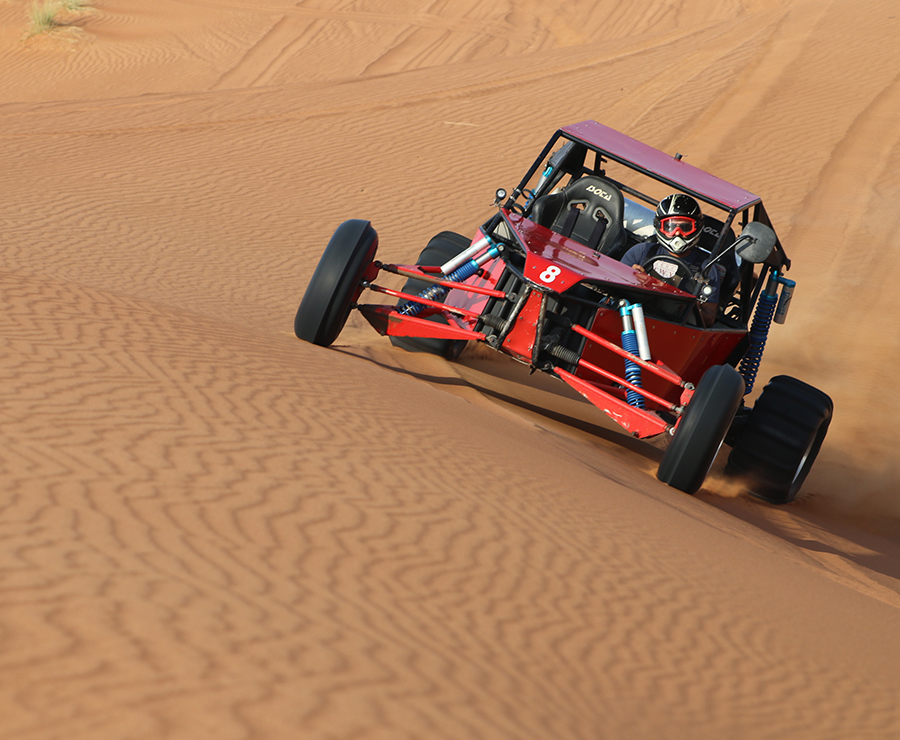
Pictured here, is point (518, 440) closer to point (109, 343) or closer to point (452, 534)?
point (452, 534)

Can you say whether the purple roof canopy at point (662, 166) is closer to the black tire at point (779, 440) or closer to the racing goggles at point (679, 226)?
the racing goggles at point (679, 226)

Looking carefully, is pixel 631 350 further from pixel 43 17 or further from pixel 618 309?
pixel 43 17

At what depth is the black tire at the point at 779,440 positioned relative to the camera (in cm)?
662

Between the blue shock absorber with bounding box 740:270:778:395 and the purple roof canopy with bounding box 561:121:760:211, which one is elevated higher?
the purple roof canopy with bounding box 561:121:760:211

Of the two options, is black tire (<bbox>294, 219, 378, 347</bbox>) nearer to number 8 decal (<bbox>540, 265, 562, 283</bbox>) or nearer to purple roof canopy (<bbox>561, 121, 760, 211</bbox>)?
number 8 decal (<bbox>540, 265, 562, 283</bbox>)

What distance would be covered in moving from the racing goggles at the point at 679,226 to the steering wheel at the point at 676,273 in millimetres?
235

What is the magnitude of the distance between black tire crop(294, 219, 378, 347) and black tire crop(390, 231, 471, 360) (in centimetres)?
118

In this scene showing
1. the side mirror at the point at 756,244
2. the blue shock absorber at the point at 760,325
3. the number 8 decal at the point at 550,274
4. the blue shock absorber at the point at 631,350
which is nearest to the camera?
the number 8 decal at the point at 550,274

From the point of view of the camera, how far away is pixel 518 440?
5500 millimetres

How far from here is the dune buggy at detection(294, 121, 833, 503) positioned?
19.0ft

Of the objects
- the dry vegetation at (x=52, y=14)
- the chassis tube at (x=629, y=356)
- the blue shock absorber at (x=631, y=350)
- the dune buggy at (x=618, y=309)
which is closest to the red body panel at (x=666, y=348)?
the dune buggy at (x=618, y=309)

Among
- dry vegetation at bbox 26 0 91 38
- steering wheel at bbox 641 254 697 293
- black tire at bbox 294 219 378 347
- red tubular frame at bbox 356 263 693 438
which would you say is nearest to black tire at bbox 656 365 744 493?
red tubular frame at bbox 356 263 693 438

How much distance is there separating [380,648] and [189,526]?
0.82m

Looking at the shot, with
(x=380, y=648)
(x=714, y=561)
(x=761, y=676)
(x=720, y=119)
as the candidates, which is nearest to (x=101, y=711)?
(x=380, y=648)
